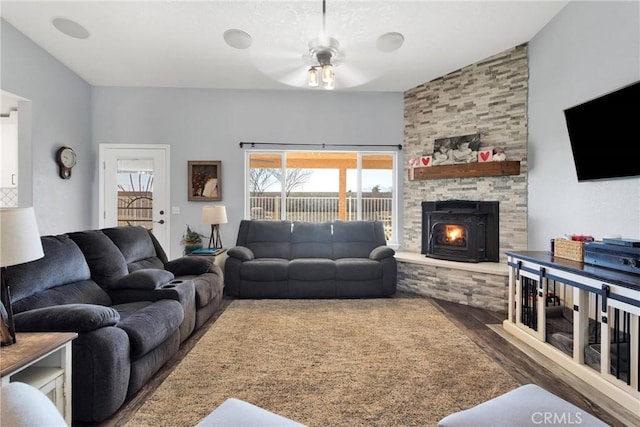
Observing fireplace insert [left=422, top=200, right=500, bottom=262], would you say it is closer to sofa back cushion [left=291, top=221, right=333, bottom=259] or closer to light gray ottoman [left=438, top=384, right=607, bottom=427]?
sofa back cushion [left=291, top=221, right=333, bottom=259]

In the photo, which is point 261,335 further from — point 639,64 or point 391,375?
point 639,64

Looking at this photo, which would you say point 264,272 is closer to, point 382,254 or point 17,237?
point 382,254

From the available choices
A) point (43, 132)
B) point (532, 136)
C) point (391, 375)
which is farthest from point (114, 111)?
point (532, 136)

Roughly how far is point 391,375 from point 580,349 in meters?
1.37

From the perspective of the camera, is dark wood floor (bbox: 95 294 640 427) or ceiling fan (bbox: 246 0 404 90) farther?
ceiling fan (bbox: 246 0 404 90)

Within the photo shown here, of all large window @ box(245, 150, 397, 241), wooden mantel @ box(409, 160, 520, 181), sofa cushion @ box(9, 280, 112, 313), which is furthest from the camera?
large window @ box(245, 150, 397, 241)

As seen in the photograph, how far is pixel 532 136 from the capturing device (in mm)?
3910

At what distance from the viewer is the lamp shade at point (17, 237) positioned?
143 centimetres

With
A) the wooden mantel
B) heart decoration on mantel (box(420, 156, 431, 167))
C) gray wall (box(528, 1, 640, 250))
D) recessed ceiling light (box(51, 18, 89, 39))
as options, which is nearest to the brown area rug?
gray wall (box(528, 1, 640, 250))

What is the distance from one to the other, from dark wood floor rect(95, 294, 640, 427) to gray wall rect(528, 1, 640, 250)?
128 cm

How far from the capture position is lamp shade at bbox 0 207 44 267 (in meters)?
1.43

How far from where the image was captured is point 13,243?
1.45m

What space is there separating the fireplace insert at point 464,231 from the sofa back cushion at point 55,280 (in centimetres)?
390

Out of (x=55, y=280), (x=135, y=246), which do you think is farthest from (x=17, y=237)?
(x=135, y=246)
